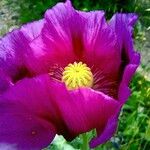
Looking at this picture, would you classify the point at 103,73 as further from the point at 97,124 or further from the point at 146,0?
the point at 146,0

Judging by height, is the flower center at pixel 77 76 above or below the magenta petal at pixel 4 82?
below

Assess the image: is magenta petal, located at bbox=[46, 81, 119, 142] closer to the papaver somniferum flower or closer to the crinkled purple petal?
the papaver somniferum flower

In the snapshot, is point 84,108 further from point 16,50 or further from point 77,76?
point 16,50

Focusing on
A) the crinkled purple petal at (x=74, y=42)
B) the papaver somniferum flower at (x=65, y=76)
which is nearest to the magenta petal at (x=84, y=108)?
the papaver somniferum flower at (x=65, y=76)

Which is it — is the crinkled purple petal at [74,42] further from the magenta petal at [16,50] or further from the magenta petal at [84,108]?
the magenta petal at [84,108]

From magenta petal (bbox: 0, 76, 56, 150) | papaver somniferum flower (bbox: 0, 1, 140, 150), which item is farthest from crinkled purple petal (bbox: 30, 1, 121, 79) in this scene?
magenta petal (bbox: 0, 76, 56, 150)

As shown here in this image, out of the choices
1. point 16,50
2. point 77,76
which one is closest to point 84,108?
point 77,76
